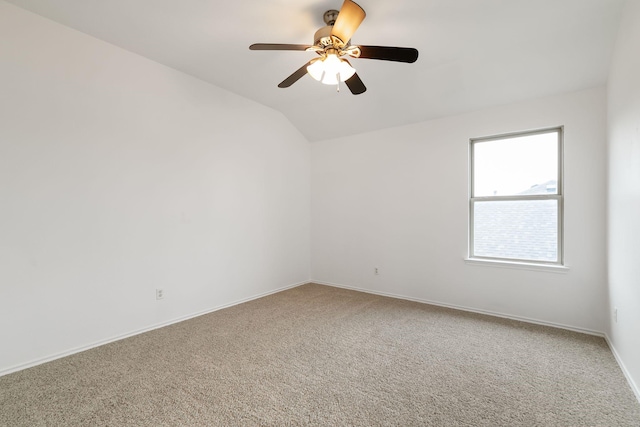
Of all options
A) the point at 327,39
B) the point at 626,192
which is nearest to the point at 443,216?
the point at 626,192

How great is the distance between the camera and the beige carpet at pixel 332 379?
1689 mm

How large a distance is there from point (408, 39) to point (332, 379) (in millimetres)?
2850

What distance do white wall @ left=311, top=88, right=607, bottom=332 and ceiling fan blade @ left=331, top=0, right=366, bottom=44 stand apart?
7.30 ft

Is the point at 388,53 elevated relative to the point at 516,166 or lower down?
elevated

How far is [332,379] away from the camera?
6.77 feet

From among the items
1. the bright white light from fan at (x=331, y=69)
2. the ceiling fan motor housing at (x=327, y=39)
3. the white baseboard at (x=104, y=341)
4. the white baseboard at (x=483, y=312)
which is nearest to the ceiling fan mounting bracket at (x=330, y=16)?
the ceiling fan motor housing at (x=327, y=39)

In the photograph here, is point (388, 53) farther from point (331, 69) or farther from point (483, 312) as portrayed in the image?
point (483, 312)

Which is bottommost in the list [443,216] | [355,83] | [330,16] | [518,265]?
[518,265]

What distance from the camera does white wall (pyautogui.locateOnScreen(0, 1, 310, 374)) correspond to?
2.22 metres

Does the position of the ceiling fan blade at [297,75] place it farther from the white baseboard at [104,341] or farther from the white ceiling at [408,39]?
the white baseboard at [104,341]

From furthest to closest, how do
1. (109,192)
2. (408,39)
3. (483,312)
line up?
(483,312) → (109,192) → (408,39)

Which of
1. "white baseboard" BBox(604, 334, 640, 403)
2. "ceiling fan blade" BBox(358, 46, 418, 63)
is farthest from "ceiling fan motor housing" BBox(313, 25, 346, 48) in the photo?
"white baseboard" BBox(604, 334, 640, 403)

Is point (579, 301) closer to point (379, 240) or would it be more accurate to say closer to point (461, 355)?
point (461, 355)

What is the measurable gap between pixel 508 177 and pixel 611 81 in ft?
3.87
